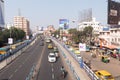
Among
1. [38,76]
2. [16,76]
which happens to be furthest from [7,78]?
[38,76]

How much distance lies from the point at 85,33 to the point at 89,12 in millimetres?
35631

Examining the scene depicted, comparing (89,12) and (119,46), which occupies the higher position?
(89,12)

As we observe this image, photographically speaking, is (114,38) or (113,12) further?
(114,38)

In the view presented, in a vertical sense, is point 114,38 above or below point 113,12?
below

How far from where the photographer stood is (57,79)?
2788 centimetres

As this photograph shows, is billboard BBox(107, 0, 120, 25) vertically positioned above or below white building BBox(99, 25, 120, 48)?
above

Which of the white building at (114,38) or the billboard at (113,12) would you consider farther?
the white building at (114,38)

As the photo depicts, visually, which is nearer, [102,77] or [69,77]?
[102,77]

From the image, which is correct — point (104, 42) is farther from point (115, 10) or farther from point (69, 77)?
point (69, 77)

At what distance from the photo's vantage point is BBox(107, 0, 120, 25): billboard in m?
52.1

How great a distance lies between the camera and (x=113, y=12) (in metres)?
52.8

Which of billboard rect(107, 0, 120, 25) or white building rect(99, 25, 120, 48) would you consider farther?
white building rect(99, 25, 120, 48)

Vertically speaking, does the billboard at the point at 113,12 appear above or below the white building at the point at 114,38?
above

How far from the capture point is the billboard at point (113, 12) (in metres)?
52.1
